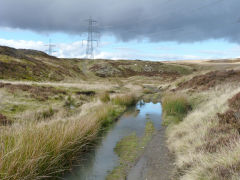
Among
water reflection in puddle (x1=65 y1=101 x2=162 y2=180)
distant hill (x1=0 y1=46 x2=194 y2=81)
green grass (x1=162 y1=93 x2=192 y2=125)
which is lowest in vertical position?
water reflection in puddle (x1=65 y1=101 x2=162 y2=180)

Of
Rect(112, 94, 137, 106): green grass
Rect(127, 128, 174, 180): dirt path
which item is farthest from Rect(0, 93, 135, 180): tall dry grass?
Rect(112, 94, 137, 106): green grass

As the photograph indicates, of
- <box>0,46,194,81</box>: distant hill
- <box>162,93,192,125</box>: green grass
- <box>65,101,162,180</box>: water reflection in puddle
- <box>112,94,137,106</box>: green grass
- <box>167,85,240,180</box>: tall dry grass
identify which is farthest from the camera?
<box>0,46,194,81</box>: distant hill

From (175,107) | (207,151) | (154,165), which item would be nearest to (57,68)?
(175,107)

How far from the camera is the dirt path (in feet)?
21.9

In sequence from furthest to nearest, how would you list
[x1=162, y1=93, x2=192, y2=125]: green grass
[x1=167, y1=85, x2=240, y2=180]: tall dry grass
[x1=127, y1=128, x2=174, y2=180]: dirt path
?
1. [x1=162, y1=93, x2=192, y2=125]: green grass
2. [x1=127, y1=128, x2=174, y2=180]: dirt path
3. [x1=167, y1=85, x2=240, y2=180]: tall dry grass

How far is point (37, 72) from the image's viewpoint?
4728 cm

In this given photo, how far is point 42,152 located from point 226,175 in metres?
4.34

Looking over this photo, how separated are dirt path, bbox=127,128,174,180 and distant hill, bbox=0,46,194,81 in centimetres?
3524

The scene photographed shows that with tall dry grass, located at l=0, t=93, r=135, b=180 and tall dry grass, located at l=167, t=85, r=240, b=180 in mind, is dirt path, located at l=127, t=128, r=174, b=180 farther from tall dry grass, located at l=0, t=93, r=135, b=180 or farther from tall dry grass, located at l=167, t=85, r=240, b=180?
tall dry grass, located at l=0, t=93, r=135, b=180

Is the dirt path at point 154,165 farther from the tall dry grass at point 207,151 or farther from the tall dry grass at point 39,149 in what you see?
the tall dry grass at point 39,149

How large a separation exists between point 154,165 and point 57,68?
57001 mm

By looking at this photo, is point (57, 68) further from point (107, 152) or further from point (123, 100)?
point (107, 152)

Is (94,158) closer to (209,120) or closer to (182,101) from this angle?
(209,120)

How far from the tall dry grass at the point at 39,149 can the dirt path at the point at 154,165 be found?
215 cm
